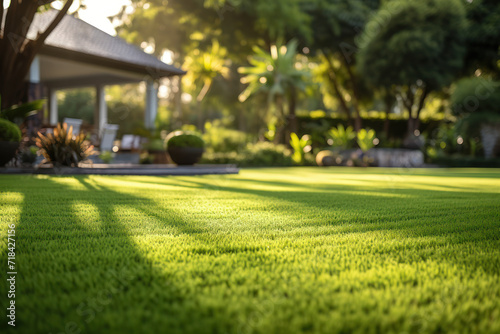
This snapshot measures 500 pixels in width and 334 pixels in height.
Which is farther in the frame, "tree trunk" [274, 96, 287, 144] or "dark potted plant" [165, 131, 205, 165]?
"tree trunk" [274, 96, 287, 144]

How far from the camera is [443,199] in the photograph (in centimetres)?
532

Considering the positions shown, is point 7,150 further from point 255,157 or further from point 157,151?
point 255,157

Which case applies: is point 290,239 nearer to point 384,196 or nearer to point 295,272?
point 295,272

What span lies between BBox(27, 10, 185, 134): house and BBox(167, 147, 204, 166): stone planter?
17.4 feet

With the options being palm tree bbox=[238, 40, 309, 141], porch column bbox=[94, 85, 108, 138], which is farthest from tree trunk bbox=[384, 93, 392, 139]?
porch column bbox=[94, 85, 108, 138]

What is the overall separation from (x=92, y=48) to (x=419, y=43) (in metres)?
15.7

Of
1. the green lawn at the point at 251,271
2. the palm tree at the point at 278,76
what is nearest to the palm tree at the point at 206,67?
the palm tree at the point at 278,76

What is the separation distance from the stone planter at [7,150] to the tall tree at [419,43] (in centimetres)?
1879

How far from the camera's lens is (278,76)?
79.0 feet

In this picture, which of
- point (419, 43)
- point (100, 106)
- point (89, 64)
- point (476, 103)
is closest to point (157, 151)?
point (89, 64)

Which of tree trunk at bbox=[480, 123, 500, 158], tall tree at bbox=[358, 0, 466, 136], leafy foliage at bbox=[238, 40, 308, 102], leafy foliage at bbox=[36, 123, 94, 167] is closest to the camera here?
leafy foliage at bbox=[36, 123, 94, 167]

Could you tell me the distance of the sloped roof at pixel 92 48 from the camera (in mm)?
14112

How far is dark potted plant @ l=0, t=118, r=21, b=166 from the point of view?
28.1 feet

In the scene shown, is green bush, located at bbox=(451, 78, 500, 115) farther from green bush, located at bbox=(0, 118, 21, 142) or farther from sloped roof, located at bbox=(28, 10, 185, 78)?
green bush, located at bbox=(0, 118, 21, 142)
